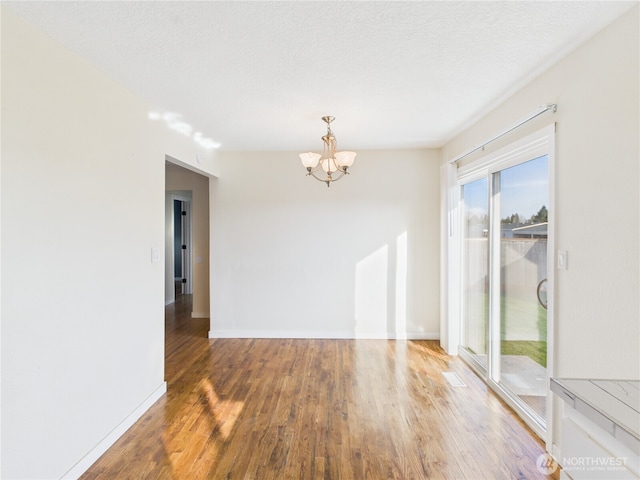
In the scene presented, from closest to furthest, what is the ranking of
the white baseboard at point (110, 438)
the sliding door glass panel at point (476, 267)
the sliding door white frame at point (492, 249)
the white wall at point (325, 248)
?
the white baseboard at point (110, 438) → the sliding door white frame at point (492, 249) → the sliding door glass panel at point (476, 267) → the white wall at point (325, 248)

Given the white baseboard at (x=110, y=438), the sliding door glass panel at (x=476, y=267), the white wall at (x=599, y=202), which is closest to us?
the white wall at (x=599, y=202)

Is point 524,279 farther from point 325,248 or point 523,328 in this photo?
point 325,248

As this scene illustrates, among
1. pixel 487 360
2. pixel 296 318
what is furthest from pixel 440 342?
pixel 296 318

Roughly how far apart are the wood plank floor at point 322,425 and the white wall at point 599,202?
831 millimetres

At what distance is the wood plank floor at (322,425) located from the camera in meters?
2.02

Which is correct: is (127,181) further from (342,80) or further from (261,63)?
(342,80)

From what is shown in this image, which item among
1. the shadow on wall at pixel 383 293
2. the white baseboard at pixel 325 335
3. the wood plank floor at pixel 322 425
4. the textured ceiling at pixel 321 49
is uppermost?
the textured ceiling at pixel 321 49

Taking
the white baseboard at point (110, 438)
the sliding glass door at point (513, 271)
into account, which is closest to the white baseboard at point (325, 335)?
the sliding glass door at point (513, 271)

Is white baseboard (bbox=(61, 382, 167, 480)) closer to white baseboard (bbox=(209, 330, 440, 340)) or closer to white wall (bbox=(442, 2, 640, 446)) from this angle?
white baseboard (bbox=(209, 330, 440, 340))

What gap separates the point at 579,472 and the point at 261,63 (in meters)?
2.56

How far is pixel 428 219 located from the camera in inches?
176

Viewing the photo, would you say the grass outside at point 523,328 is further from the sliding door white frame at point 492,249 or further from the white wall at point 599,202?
the white wall at point 599,202

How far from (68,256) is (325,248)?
306 centimetres

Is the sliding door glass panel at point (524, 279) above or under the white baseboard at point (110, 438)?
above
